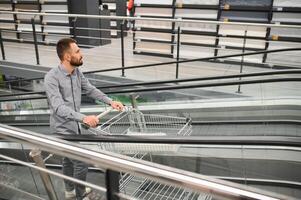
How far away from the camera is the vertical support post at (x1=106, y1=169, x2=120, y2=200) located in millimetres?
1142

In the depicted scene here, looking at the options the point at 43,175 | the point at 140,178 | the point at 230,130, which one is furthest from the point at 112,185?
the point at 230,130

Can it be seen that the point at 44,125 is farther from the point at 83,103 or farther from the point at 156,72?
the point at 156,72

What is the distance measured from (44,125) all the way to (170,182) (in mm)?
4563

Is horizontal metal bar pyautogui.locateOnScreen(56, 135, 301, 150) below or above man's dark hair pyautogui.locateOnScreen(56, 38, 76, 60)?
below

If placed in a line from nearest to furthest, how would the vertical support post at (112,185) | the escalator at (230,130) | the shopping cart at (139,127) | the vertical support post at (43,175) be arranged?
the vertical support post at (112,185), the vertical support post at (43,175), the shopping cart at (139,127), the escalator at (230,130)

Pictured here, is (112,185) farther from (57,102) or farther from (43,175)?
(57,102)

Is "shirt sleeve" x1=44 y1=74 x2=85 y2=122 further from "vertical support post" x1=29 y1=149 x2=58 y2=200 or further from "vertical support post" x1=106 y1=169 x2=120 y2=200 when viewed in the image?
"vertical support post" x1=106 y1=169 x2=120 y2=200

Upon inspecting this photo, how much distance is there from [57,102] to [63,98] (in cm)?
18

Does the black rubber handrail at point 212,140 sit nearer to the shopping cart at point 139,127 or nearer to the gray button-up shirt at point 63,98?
the gray button-up shirt at point 63,98

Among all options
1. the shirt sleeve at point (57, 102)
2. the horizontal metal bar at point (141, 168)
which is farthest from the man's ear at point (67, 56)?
the horizontal metal bar at point (141, 168)

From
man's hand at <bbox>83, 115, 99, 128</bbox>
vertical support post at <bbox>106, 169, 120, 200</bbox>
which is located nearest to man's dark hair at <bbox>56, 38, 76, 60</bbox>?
man's hand at <bbox>83, 115, 99, 128</bbox>

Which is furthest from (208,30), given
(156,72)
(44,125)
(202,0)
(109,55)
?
(44,125)

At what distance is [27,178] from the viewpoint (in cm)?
304

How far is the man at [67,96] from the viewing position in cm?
251
